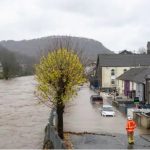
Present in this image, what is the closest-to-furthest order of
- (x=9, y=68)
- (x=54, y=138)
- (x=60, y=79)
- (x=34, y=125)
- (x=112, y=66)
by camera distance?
1. (x=54, y=138)
2. (x=60, y=79)
3. (x=34, y=125)
4. (x=112, y=66)
5. (x=9, y=68)

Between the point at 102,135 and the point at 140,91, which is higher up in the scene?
A: the point at 140,91

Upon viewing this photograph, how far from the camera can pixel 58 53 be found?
92.8ft

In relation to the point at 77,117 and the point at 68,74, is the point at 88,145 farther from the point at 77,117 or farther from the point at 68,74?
the point at 77,117

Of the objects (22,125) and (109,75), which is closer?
(22,125)

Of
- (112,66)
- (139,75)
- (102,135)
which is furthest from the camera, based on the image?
(112,66)

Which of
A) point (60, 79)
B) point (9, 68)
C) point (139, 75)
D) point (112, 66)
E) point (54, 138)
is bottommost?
point (54, 138)

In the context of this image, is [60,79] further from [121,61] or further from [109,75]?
[121,61]

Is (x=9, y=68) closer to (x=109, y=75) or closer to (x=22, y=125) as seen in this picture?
(x=109, y=75)

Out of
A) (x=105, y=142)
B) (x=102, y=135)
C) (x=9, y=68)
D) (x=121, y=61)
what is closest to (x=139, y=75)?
(x=121, y=61)

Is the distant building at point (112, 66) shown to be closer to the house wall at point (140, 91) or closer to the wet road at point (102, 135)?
the house wall at point (140, 91)

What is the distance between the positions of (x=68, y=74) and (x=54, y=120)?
5.70 m

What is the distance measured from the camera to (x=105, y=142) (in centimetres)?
2403

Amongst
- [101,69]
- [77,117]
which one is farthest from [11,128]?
[101,69]

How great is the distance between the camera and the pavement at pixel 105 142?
22.2 m
